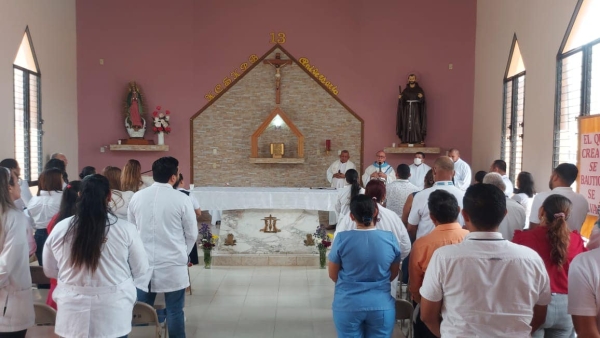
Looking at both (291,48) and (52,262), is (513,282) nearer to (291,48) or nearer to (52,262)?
(52,262)

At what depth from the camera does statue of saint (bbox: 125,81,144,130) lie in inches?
402

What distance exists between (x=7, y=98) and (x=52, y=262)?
627 centimetres

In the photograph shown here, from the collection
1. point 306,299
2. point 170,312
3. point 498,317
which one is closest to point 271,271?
point 306,299

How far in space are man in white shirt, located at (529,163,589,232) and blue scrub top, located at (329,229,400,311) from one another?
1.66 m

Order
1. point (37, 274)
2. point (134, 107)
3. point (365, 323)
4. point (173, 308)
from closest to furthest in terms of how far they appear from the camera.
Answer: point (365, 323) → point (173, 308) → point (37, 274) → point (134, 107)

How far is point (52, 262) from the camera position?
2557 mm

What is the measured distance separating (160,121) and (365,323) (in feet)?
27.4

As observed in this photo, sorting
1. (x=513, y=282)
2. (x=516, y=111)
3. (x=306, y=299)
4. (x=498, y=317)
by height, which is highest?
(x=516, y=111)

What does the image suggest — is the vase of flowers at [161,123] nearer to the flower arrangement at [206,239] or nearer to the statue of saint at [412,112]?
the flower arrangement at [206,239]

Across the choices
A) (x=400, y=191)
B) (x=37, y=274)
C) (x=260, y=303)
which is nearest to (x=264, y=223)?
(x=260, y=303)

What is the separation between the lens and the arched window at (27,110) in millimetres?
8305

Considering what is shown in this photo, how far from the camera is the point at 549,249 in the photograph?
2.73 metres

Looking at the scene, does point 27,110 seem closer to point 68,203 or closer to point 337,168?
point 337,168

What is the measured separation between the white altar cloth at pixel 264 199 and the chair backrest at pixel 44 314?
429 cm
